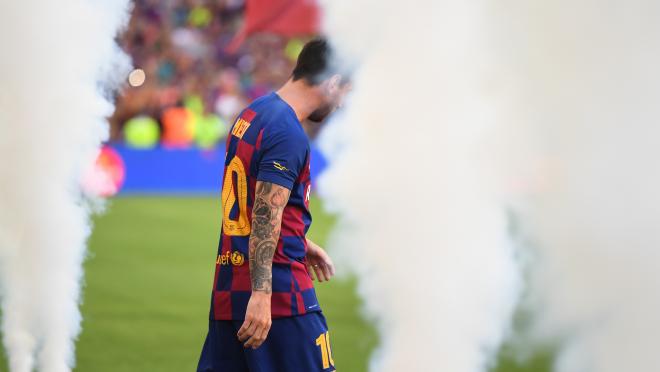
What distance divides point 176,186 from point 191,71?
367 cm

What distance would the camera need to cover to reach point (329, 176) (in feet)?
18.5

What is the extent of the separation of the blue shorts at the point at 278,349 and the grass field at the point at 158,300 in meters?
2.42

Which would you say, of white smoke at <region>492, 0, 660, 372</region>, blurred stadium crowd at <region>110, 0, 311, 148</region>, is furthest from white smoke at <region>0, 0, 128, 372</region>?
blurred stadium crowd at <region>110, 0, 311, 148</region>

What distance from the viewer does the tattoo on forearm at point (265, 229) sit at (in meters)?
3.27

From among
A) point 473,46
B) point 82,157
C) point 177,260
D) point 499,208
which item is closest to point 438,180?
point 499,208

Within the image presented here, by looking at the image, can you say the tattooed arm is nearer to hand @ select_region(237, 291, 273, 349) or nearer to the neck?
hand @ select_region(237, 291, 273, 349)

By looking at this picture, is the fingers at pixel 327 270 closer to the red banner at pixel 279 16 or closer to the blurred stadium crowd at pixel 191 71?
the red banner at pixel 279 16

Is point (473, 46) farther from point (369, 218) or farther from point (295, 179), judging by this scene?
point (295, 179)

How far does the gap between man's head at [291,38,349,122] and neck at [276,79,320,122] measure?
0.01m

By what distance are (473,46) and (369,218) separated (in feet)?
3.97

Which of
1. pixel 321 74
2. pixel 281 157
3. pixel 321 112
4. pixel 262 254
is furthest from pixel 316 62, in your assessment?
pixel 262 254

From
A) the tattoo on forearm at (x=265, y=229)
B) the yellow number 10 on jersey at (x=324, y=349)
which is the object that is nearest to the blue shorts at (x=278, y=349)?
the yellow number 10 on jersey at (x=324, y=349)

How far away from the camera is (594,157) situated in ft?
18.8

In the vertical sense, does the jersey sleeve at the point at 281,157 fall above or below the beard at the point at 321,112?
below
